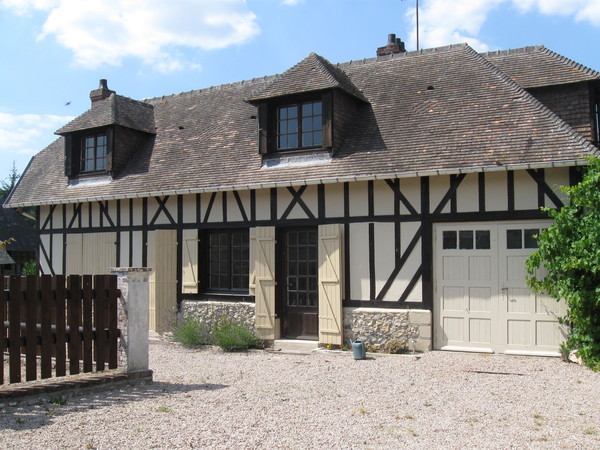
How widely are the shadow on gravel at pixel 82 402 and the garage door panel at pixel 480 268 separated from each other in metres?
4.06

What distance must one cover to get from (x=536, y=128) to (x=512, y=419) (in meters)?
4.95

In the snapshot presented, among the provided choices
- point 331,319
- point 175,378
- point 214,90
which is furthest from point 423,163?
point 214,90

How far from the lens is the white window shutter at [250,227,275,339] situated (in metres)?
9.99

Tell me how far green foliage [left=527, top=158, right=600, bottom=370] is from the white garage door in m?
0.45

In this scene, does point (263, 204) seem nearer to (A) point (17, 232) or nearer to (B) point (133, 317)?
(B) point (133, 317)

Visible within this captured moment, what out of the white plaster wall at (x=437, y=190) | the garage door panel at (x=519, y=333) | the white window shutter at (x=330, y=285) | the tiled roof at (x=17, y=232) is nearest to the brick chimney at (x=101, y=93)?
the white window shutter at (x=330, y=285)

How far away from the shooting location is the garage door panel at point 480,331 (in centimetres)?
859

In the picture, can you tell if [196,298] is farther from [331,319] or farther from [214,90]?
[214,90]

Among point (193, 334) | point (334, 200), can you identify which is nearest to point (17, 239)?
point (193, 334)

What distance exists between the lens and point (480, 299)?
8.63 meters

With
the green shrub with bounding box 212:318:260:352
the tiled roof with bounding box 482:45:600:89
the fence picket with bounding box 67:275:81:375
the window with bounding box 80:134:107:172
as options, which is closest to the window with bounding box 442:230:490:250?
the tiled roof with bounding box 482:45:600:89

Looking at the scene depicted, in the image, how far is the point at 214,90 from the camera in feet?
46.4

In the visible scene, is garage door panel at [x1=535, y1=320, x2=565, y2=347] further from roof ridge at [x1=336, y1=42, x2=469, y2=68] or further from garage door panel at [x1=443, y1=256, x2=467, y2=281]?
roof ridge at [x1=336, y1=42, x2=469, y2=68]

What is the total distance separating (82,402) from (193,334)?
424 centimetres
